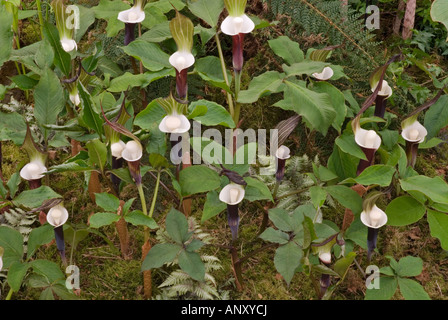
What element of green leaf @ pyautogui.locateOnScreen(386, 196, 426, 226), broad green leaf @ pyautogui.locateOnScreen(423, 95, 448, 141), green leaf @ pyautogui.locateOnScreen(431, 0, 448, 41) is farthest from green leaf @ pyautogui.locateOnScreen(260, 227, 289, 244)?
green leaf @ pyautogui.locateOnScreen(431, 0, 448, 41)

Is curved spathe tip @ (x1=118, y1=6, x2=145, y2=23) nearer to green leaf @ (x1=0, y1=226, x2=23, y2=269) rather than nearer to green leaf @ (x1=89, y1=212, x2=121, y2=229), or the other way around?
green leaf @ (x1=89, y1=212, x2=121, y2=229)

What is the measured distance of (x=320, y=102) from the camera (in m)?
1.61

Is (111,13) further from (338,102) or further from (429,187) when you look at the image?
(429,187)

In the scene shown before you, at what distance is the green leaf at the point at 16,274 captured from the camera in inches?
58.5

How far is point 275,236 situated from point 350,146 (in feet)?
1.22

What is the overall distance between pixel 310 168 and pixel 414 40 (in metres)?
0.98

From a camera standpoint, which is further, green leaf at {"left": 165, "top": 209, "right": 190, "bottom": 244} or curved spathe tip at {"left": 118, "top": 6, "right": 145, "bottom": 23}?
curved spathe tip at {"left": 118, "top": 6, "right": 145, "bottom": 23}

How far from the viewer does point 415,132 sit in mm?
1613

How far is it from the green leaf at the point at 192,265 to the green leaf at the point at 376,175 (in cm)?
54

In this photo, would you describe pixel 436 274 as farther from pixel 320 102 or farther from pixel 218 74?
pixel 218 74

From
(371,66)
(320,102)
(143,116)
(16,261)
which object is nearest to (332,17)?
(371,66)

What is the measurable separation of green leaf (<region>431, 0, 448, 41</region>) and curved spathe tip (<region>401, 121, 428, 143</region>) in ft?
1.28

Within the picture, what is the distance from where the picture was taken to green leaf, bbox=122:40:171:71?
171 cm

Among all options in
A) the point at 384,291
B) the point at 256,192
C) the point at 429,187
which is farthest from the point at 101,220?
the point at 429,187
